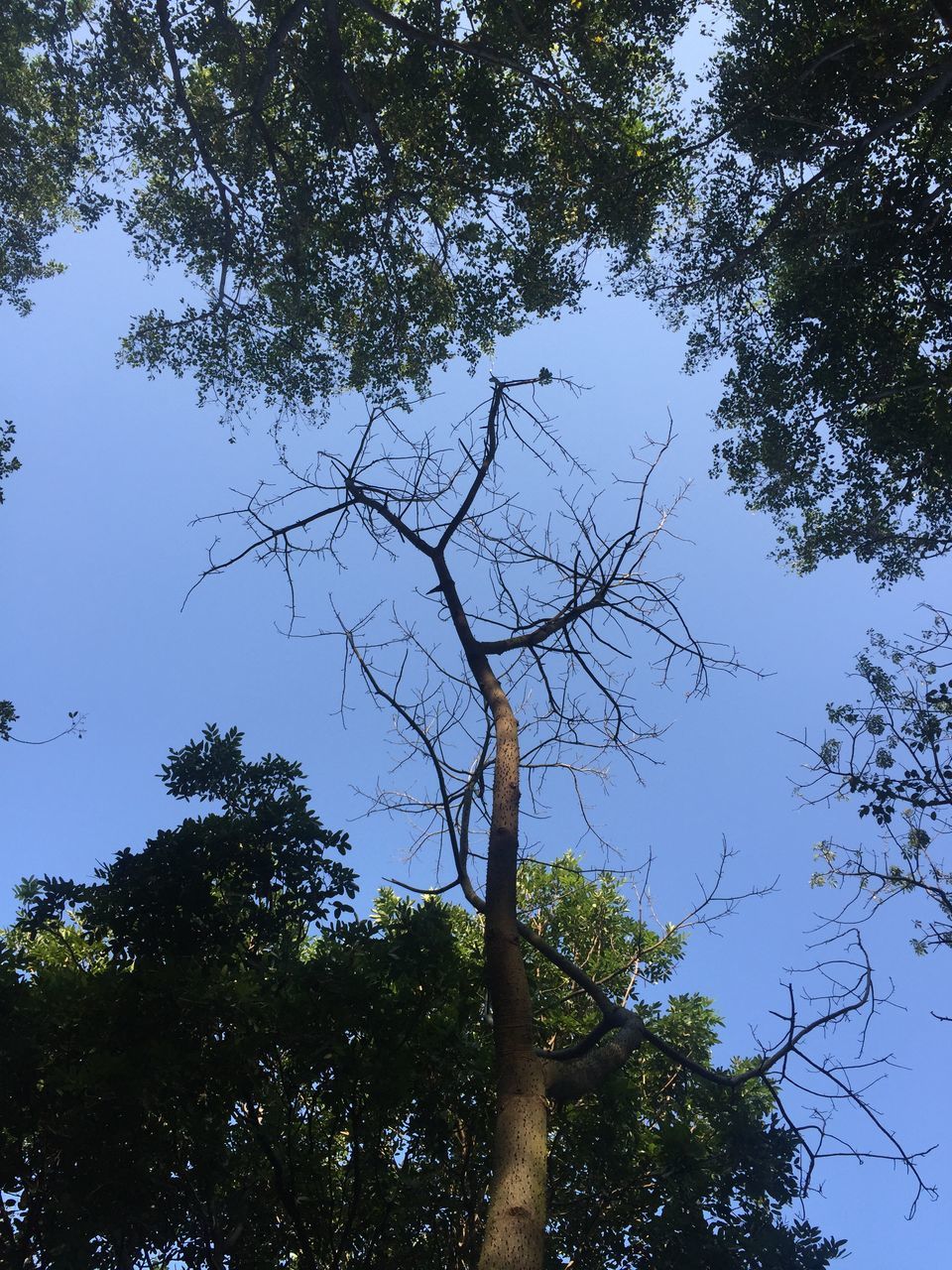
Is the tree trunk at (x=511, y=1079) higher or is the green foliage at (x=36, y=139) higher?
the green foliage at (x=36, y=139)

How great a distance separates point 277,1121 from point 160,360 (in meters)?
7.90

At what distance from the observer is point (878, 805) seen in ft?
24.8

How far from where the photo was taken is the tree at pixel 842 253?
320 inches

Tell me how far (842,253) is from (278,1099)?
9.84m

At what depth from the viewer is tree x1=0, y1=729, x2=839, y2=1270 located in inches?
187

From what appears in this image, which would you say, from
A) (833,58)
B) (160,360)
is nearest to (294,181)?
(160,360)

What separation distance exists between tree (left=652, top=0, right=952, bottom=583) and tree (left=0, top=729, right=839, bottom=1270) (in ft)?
20.6

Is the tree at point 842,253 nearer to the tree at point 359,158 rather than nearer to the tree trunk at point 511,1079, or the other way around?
the tree at point 359,158

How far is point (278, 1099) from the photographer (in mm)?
5250

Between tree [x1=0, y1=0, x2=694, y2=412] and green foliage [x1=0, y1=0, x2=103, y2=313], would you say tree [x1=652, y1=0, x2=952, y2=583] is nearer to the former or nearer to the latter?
tree [x1=0, y1=0, x2=694, y2=412]

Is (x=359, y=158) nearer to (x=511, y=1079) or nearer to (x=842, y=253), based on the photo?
(x=842, y=253)

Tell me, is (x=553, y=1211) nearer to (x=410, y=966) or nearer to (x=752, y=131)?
(x=410, y=966)

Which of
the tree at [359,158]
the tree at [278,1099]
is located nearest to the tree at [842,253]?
the tree at [359,158]

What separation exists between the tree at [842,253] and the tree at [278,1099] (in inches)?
247
